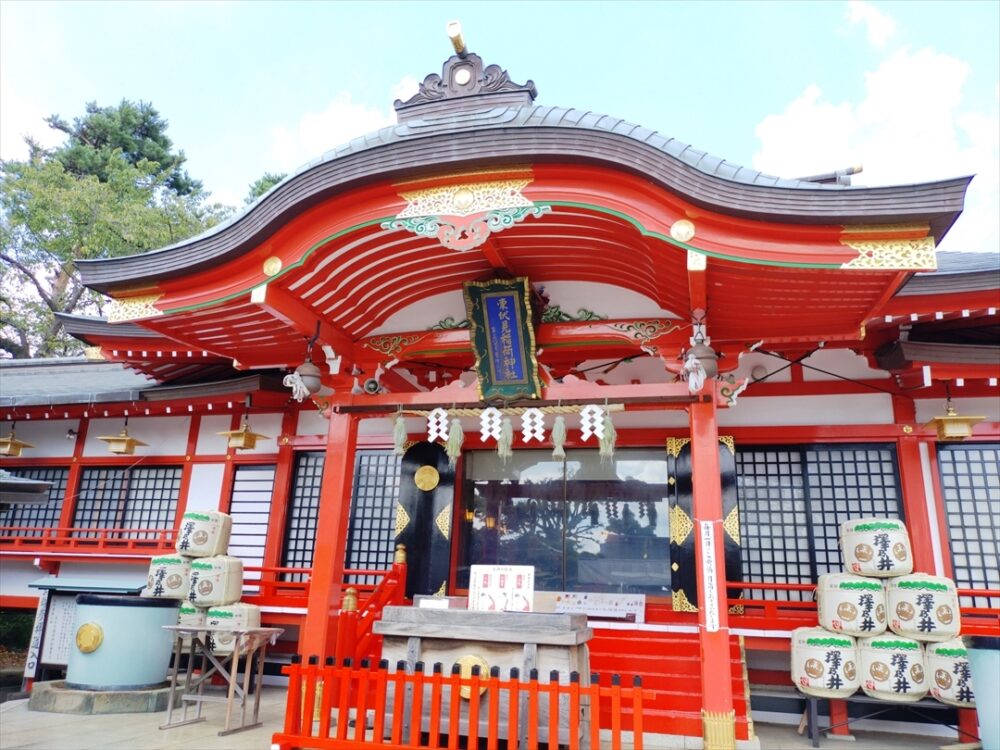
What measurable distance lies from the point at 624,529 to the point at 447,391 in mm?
3316

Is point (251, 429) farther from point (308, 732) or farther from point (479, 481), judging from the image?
point (308, 732)

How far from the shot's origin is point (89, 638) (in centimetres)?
775

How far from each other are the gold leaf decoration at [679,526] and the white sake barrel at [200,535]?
19.2 ft

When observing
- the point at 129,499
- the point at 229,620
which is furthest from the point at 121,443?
the point at 229,620

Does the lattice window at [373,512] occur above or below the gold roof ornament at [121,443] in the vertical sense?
below

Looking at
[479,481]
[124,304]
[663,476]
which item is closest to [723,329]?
[663,476]

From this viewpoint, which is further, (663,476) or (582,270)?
(663,476)

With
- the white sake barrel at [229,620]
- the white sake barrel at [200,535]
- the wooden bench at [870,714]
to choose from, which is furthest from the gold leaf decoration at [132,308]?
the wooden bench at [870,714]

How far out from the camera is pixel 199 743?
249 inches

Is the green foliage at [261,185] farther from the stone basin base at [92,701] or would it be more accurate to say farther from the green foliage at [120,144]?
the stone basin base at [92,701]

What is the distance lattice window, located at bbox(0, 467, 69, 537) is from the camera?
1169 cm

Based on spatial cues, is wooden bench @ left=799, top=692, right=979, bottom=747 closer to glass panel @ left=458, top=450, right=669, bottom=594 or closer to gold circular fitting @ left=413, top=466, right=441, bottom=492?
glass panel @ left=458, top=450, right=669, bottom=594

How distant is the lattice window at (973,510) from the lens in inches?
296

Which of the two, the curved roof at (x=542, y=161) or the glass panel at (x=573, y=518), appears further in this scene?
the glass panel at (x=573, y=518)
